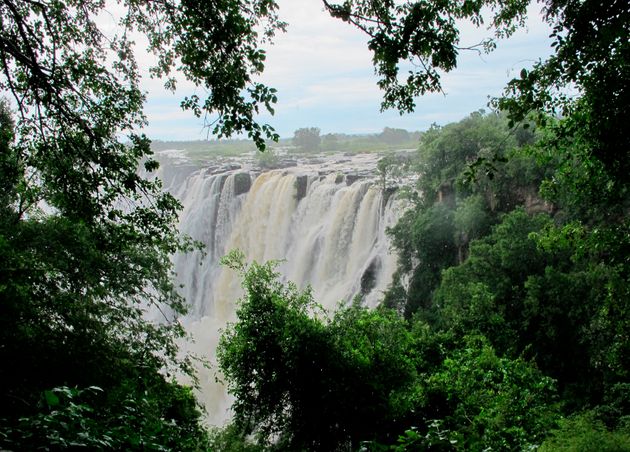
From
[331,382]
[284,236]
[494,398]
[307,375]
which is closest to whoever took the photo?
[494,398]

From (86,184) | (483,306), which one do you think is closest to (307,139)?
(483,306)

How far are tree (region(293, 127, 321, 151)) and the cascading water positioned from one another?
84.3 feet

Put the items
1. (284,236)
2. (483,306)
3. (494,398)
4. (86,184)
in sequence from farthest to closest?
(284,236)
(483,306)
(494,398)
(86,184)

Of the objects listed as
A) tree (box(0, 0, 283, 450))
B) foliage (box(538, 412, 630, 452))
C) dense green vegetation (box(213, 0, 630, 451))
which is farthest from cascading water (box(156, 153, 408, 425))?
foliage (box(538, 412, 630, 452))

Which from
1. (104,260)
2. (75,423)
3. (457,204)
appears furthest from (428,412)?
(457,204)

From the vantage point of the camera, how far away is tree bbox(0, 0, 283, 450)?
4.10 m

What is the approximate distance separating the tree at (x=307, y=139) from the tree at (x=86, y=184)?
5329cm

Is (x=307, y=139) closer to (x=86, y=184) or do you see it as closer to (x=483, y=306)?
(x=483, y=306)

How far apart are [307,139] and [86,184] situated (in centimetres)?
5754

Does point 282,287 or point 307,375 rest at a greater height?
point 282,287

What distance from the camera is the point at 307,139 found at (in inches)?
2427

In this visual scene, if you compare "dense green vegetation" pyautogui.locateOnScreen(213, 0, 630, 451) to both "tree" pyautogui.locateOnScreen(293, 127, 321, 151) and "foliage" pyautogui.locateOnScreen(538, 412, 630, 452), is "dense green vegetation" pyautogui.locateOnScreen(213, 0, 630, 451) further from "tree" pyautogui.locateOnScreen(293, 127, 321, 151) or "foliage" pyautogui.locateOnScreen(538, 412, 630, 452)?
"tree" pyautogui.locateOnScreen(293, 127, 321, 151)

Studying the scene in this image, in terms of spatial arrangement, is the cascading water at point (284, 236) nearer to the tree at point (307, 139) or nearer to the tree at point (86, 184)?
the tree at point (86, 184)

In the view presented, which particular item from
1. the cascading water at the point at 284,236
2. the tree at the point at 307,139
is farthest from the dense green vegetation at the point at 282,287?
the tree at the point at 307,139
